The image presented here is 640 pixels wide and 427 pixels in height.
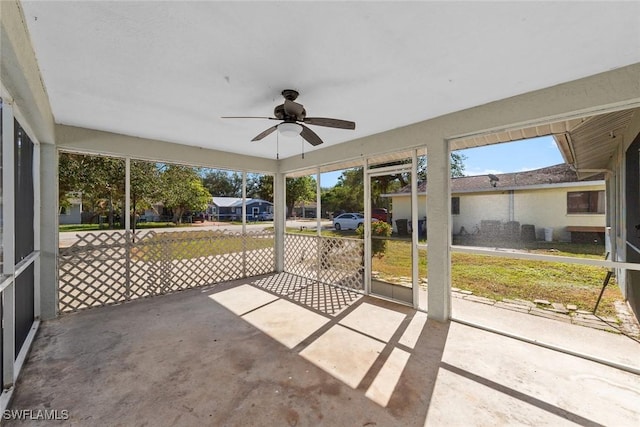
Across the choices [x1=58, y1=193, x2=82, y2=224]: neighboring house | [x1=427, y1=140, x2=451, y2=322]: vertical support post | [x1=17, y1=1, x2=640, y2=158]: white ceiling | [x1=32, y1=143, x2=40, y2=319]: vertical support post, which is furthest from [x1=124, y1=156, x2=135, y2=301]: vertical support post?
[x1=427, y1=140, x2=451, y2=322]: vertical support post

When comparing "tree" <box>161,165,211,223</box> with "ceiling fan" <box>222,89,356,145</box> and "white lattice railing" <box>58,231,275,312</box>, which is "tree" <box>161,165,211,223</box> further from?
"ceiling fan" <box>222,89,356,145</box>

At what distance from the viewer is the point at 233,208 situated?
18.2 feet

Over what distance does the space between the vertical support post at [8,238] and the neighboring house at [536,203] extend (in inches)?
169

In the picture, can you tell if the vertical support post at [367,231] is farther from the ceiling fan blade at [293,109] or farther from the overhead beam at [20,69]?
the overhead beam at [20,69]

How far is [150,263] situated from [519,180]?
18.0ft

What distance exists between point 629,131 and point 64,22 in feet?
16.4

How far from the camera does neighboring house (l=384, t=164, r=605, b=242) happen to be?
2670mm

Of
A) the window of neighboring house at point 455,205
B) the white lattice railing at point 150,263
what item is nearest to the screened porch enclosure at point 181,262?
the white lattice railing at point 150,263

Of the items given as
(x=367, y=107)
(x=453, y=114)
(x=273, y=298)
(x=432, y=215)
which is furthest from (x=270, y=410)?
(x=453, y=114)

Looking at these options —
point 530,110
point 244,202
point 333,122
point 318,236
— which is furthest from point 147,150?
point 530,110

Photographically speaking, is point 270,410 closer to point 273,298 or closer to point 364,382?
point 364,382

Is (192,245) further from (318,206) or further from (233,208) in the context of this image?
(318,206)

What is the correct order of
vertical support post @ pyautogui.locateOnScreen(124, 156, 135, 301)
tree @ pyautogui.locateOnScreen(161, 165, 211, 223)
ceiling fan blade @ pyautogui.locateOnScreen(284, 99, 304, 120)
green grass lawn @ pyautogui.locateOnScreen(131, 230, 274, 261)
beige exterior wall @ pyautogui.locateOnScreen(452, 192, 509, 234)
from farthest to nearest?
1. tree @ pyautogui.locateOnScreen(161, 165, 211, 223)
2. green grass lawn @ pyautogui.locateOnScreen(131, 230, 274, 261)
3. vertical support post @ pyautogui.locateOnScreen(124, 156, 135, 301)
4. beige exterior wall @ pyautogui.locateOnScreen(452, 192, 509, 234)
5. ceiling fan blade @ pyautogui.locateOnScreen(284, 99, 304, 120)

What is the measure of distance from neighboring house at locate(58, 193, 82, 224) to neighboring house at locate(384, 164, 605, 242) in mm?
5093
